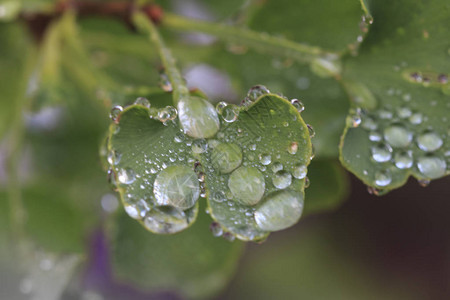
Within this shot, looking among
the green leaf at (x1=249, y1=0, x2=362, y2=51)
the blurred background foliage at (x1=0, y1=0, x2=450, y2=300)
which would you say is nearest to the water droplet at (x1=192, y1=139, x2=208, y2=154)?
the blurred background foliage at (x1=0, y1=0, x2=450, y2=300)

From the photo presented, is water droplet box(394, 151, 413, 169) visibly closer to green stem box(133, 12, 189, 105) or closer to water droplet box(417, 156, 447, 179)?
water droplet box(417, 156, 447, 179)

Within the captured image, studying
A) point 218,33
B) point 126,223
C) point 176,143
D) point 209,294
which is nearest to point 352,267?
point 209,294

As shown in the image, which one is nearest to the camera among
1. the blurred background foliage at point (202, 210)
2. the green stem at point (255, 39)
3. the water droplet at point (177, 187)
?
the water droplet at point (177, 187)

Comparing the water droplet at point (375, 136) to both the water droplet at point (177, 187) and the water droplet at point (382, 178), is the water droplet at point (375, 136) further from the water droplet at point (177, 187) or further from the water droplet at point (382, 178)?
the water droplet at point (177, 187)

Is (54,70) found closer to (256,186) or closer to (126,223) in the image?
(126,223)

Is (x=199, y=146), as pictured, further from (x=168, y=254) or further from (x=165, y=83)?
(x=168, y=254)

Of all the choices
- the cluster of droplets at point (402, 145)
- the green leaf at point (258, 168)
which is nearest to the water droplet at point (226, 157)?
the green leaf at point (258, 168)
